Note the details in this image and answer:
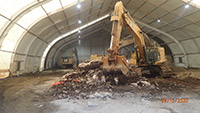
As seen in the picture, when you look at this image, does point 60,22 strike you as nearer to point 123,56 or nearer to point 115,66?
point 123,56

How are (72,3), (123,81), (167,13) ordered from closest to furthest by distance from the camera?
(123,81)
(72,3)
(167,13)

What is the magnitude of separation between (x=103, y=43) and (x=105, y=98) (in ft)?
83.4

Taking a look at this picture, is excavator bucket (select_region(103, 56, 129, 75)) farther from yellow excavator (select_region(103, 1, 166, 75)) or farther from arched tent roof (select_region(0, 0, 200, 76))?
arched tent roof (select_region(0, 0, 200, 76))

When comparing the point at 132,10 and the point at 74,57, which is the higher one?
the point at 132,10

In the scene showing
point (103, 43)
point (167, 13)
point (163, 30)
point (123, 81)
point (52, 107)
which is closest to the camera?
point (52, 107)

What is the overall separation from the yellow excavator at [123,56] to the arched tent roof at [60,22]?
521 centimetres

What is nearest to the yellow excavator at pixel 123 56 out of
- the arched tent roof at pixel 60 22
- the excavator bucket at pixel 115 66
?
the excavator bucket at pixel 115 66

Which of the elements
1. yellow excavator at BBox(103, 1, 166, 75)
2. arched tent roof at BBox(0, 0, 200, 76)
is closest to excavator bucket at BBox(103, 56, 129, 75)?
yellow excavator at BBox(103, 1, 166, 75)

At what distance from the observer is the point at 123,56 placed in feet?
16.3

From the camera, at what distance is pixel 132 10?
13.9 metres

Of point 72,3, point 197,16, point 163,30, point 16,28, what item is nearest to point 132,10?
point 163,30

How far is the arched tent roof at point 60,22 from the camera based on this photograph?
713 cm

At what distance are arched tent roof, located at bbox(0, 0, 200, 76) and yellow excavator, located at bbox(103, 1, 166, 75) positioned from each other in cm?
521

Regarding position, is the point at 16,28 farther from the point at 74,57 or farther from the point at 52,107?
the point at 74,57
